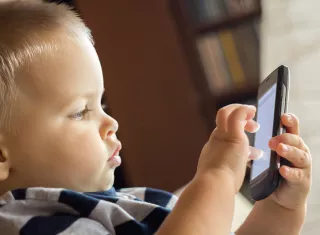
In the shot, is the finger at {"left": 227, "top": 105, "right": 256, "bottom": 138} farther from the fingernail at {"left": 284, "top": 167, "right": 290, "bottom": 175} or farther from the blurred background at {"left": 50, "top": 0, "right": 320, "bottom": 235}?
the blurred background at {"left": 50, "top": 0, "right": 320, "bottom": 235}

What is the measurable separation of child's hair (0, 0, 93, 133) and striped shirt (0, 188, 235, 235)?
88mm

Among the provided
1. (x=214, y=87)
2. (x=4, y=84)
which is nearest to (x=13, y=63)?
(x=4, y=84)

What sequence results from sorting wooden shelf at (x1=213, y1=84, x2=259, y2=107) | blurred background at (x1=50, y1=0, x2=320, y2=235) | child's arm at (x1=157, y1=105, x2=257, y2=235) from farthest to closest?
wooden shelf at (x1=213, y1=84, x2=259, y2=107), blurred background at (x1=50, y1=0, x2=320, y2=235), child's arm at (x1=157, y1=105, x2=257, y2=235)

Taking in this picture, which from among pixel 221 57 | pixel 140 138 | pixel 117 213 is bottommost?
pixel 140 138

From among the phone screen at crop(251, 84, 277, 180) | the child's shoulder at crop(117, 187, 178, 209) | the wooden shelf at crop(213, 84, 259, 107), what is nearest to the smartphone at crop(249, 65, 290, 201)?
the phone screen at crop(251, 84, 277, 180)

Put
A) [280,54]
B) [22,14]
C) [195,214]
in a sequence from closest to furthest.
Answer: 1. [195,214]
2. [22,14]
3. [280,54]

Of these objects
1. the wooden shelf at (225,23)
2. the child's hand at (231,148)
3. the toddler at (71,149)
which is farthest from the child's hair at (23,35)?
the wooden shelf at (225,23)

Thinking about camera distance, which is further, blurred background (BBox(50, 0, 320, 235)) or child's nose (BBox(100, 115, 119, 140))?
blurred background (BBox(50, 0, 320, 235))

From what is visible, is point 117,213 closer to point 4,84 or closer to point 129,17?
point 4,84

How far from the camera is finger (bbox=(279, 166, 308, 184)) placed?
0.65 metres

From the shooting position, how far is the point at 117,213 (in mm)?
644

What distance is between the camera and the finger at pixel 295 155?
2.06 feet

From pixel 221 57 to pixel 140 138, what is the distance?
1.29ft

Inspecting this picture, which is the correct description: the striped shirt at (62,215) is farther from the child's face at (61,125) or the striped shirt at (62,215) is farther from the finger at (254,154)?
the finger at (254,154)
